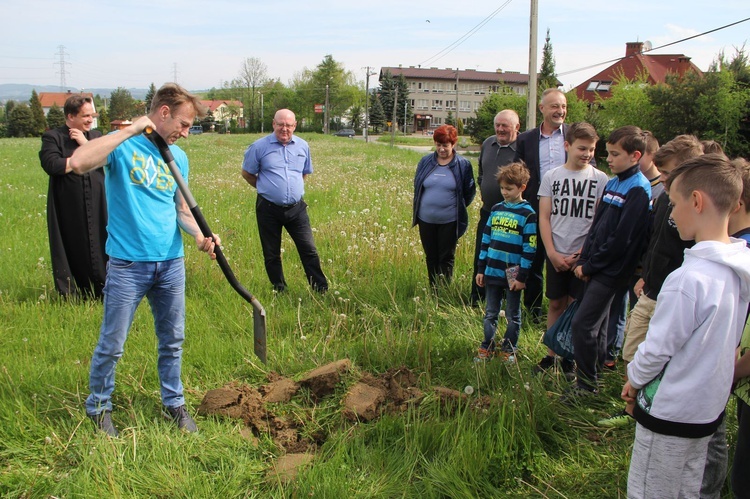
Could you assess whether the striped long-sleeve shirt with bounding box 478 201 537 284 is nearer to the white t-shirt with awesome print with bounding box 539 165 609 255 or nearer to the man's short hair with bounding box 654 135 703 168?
the white t-shirt with awesome print with bounding box 539 165 609 255

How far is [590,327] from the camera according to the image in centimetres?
390

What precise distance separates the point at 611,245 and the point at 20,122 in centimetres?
8201

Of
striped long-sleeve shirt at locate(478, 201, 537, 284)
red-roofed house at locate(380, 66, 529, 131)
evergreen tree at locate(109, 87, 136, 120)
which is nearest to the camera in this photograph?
striped long-sleeve shirt at locate(478, 201, 537, 284)

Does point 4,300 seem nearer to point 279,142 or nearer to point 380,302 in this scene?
point 279,142

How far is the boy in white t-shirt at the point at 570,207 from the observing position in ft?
14.0

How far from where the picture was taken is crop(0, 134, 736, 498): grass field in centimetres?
294

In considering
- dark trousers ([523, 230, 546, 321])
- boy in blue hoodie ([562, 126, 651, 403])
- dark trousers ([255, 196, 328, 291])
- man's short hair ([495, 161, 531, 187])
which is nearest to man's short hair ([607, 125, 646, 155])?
boy in blue hoodie ([562, 126, 651, 403])

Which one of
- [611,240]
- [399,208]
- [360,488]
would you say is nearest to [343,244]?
[399,208]

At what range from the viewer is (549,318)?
4.82m

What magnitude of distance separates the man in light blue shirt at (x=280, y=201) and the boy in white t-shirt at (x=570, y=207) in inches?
108

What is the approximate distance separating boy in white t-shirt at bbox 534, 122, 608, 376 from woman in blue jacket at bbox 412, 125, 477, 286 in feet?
5.45

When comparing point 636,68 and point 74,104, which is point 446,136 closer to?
point 74,104

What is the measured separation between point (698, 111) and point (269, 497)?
3211 centimetres

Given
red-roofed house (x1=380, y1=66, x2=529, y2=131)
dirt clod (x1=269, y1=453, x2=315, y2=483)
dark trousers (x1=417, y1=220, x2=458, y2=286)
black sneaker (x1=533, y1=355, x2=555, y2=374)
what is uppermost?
red-roofed house (x1=380, y1=66, x2=529, y2=131)
